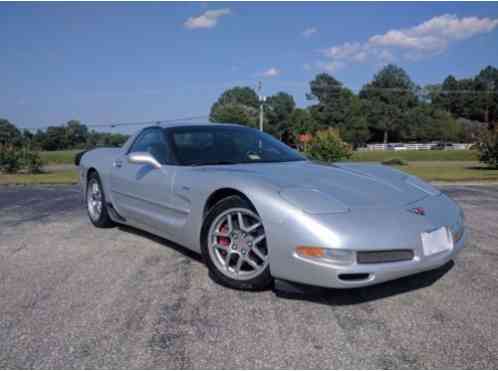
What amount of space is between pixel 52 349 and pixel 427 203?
2.52m

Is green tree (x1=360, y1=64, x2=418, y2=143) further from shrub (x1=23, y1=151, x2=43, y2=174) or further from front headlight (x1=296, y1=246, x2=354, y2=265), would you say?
front headlight (x1=296, y1=246, x2=354, y2=265)

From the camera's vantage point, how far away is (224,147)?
418cm

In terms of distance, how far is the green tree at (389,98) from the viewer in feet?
276

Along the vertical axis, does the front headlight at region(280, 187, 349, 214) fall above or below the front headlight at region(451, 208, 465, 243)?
above

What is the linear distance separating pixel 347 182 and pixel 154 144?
6.91ft

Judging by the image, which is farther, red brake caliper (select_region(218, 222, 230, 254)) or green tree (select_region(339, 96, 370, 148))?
green tree (select_region(339, 96, 370, 148))

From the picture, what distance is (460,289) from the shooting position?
3123mm

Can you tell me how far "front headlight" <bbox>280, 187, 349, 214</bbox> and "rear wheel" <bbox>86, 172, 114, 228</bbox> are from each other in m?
2.93

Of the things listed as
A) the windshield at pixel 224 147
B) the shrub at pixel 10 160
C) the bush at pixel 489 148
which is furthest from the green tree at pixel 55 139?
the windshield at pixel 224 147

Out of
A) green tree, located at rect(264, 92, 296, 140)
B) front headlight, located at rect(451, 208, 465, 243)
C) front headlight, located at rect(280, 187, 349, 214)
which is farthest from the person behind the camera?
green tree, located at rect(264, 92, 296, 140)

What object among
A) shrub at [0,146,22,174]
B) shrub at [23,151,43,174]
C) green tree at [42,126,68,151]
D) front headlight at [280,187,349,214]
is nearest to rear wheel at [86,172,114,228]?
front headlight at [280,187,349,214]

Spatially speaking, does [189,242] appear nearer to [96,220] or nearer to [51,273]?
[51,273]

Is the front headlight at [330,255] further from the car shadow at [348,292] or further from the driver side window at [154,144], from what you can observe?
the driver side window at [154,144]

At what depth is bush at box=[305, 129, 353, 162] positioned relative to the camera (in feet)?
61.0
